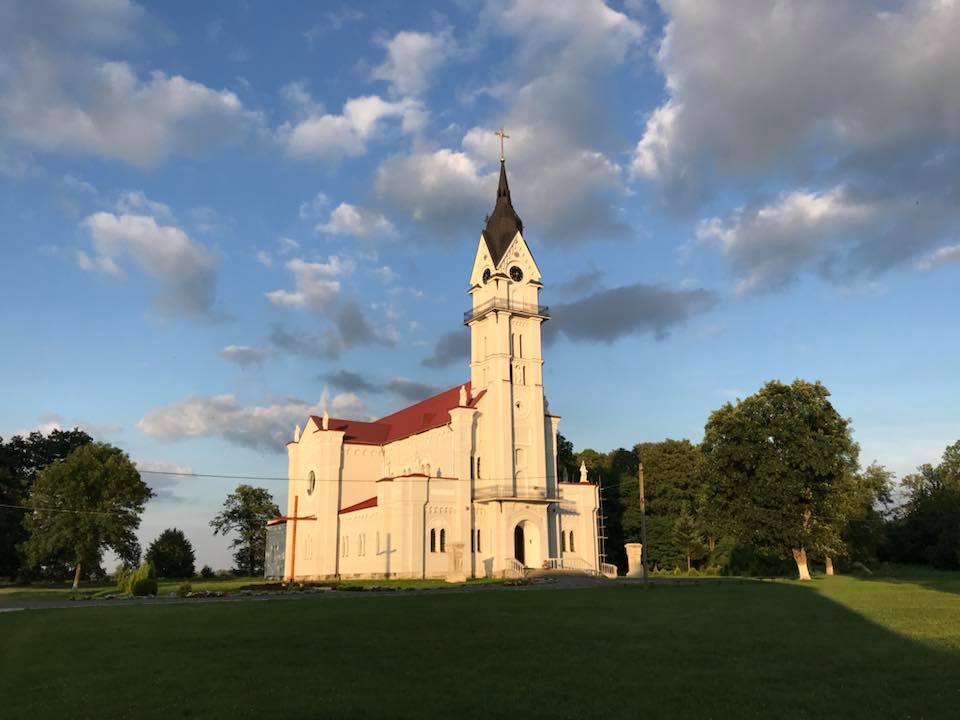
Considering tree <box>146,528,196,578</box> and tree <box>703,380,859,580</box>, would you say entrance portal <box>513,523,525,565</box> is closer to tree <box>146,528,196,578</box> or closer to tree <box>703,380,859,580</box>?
tree <box>703,380,859,580</box>

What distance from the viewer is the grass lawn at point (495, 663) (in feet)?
34.3

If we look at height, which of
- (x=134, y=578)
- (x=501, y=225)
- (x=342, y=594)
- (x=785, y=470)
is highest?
(x=501, y=225)

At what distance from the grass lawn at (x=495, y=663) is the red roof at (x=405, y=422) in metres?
38.4

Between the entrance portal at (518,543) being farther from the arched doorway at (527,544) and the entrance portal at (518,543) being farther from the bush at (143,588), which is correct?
the bush at (143,588)

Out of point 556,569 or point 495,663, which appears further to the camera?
point 556,569

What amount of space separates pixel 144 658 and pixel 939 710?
44.1 ft

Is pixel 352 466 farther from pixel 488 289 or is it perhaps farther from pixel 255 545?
pixel 255 545

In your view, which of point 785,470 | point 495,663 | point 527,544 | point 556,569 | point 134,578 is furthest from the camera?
point 527,544

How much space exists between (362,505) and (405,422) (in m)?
9.24

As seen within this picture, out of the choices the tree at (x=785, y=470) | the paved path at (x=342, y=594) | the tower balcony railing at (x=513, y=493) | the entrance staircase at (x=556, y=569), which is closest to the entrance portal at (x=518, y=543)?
the entrance staircase at (x=556, y=569)

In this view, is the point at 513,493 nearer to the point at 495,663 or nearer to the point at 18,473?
the point at 495,663

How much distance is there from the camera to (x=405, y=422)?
68.8m

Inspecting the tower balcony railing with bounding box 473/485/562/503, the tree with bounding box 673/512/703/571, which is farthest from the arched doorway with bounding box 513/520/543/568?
the tree with bounding box 673/512/703/571

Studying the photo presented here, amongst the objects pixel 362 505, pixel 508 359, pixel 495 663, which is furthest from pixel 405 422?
pixel 495 663
